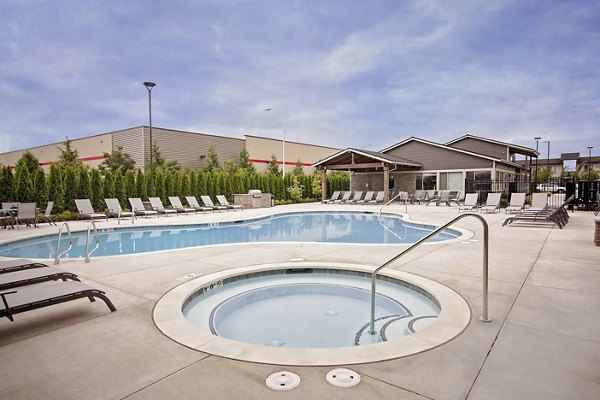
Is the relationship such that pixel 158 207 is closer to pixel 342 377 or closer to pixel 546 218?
pixel 546 218

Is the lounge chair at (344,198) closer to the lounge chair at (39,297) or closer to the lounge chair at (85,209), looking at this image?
the lounge chair at (85,209)

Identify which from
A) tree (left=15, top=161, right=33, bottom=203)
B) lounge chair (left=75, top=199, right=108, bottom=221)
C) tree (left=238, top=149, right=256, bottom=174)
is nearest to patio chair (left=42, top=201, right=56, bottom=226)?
lounge chair (left=75, top=199, right=108, bottom=221)

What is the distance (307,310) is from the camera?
4574 mm

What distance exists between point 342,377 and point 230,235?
9276mm

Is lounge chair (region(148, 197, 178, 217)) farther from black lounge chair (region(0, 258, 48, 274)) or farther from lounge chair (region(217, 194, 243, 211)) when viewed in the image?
black lounge chair (region(0, 258, 48, 274))

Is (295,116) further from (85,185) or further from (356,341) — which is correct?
(356,341)

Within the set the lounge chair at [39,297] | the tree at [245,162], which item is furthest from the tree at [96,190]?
the tree at [245,162]

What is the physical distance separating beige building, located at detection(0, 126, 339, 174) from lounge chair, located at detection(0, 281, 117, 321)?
83.5ft

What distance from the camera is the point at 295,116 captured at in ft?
109

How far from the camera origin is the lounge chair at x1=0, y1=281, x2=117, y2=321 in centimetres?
286

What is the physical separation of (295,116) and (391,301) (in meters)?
30.1

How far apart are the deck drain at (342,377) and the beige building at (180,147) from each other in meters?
27.4

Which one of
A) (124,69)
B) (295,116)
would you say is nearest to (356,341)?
(124,69)

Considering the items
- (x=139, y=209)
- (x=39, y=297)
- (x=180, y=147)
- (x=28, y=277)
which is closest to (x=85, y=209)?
(x=139, y=209)
